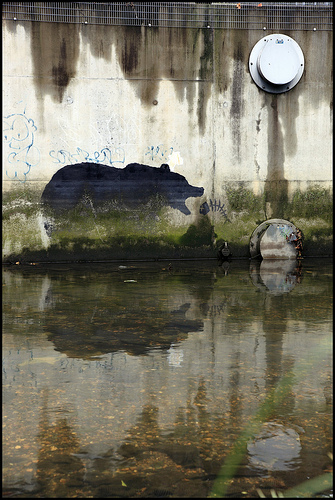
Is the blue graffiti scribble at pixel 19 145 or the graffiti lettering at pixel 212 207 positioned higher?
the blue graffiti scribble at pixel 19 145

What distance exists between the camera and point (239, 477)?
2754 millimetres

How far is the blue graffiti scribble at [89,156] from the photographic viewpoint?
32.1ft

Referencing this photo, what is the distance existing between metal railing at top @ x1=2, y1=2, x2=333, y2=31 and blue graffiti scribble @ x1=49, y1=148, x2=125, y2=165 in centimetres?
200

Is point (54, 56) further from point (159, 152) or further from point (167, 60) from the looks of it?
point (159, 152)

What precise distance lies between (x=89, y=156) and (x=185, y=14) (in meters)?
2.73

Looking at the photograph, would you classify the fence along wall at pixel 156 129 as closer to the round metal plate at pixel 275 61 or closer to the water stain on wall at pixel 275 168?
the water stain on wall at pixel 275 168

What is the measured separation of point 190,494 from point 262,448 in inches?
22.6

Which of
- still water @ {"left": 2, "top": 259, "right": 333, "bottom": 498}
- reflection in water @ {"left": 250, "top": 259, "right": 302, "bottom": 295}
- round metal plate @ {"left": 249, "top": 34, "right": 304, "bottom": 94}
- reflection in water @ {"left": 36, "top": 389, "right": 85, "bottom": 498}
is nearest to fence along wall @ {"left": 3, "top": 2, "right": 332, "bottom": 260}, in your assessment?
round metal plate @ {"left": 249, "top": 34, "right": 304, "bottom": 94}

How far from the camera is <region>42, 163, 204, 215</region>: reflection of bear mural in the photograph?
32.2 feet

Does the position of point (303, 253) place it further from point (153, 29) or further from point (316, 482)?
point (316, 482)

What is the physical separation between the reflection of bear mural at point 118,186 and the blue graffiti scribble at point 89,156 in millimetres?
81

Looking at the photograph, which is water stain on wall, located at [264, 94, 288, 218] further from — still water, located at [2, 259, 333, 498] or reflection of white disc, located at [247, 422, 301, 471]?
reflection of white disc, located at [247, 422, 301, 471]

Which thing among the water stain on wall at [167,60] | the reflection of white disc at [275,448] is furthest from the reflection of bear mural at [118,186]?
the reflection of white disc at [275,448]

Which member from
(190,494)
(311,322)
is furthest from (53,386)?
A: (311,322)
